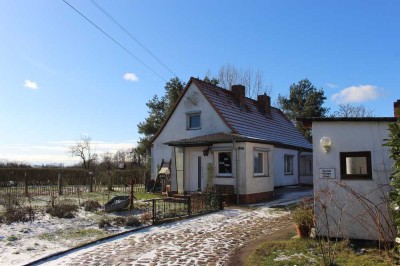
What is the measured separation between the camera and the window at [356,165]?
9328 mm

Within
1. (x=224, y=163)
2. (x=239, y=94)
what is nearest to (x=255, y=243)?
(x=224, y=163)

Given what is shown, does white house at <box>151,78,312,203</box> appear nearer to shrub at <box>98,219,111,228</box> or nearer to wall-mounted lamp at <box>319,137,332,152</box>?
shrub at <box>98,219,111,228</box>

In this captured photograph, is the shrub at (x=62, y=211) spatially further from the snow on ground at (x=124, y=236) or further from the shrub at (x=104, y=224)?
the shrub at (x=104, y=224)

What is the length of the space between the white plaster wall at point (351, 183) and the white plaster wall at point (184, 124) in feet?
40.1

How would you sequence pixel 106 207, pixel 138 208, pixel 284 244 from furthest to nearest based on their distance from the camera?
pixel 138 208 < pixel 106 207 < pixel 284 244

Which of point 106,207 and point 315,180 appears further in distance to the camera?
point 106,207

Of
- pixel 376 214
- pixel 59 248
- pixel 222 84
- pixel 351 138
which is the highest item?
pixel 222 84

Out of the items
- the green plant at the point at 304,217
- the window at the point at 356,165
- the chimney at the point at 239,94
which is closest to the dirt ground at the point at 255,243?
the green plant at the point at 304,217

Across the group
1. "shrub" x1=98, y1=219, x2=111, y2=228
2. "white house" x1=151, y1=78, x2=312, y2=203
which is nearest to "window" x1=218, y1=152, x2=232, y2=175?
"white house" x1=151, y1=78, x2=312, y2=203

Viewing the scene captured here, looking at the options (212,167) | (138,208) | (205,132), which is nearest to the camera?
(138,208)

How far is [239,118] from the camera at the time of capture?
78.2 feet

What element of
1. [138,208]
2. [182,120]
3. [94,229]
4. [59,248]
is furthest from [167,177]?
[59,248]

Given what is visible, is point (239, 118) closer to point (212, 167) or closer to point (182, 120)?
point (182, 120)

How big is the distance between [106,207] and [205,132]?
912 centimetres
